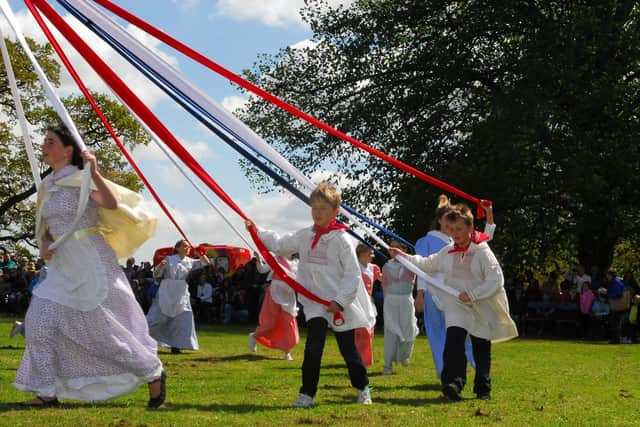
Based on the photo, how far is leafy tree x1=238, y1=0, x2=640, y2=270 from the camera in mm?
22250

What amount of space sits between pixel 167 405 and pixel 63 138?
211 cm

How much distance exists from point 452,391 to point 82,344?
3130mm

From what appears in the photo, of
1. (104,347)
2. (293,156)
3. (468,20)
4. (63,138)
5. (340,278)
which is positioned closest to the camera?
(104,347)

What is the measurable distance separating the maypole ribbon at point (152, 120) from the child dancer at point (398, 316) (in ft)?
13.9

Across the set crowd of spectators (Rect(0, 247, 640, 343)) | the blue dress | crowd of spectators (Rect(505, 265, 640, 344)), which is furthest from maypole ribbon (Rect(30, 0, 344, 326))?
crowd of spectators (Rect(505, 265, 640, 344))

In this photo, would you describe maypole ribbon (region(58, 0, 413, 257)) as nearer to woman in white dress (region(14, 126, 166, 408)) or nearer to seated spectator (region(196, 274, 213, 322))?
woman in white dress (region(14, 126, 166, 408))

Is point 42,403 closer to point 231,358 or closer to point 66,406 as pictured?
point 66,406

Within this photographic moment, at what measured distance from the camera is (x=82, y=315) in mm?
6230

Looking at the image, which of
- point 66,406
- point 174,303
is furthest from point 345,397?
point 174,303

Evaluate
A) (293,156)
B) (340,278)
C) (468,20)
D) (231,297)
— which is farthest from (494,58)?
(340,278)

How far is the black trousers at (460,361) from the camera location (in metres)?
7.84

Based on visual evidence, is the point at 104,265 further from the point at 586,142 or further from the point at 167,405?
the point at 586,142

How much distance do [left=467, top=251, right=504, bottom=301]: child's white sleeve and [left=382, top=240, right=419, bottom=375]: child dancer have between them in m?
3.18

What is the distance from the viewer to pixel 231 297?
2520cm
